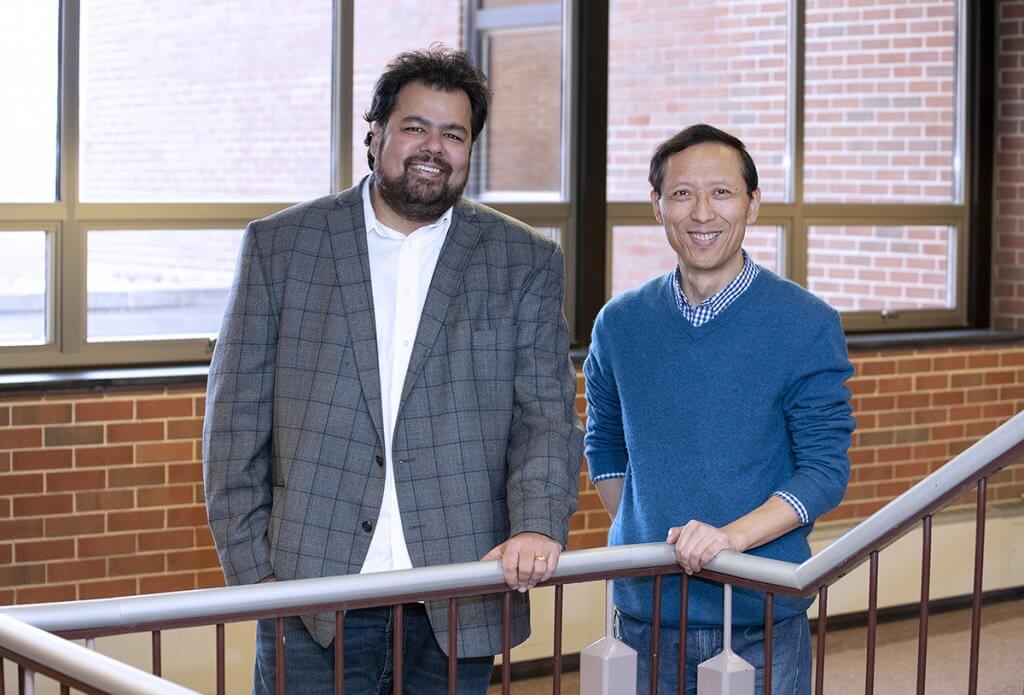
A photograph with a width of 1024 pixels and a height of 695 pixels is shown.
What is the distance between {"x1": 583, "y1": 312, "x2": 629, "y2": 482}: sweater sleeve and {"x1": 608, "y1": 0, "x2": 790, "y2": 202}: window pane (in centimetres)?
297

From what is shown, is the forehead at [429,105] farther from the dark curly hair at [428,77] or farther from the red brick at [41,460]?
the red brick at [41,460]

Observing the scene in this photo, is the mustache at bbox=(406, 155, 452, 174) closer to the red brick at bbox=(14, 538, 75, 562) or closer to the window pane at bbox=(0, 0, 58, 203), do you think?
the red brick at bbox=(14, 538, 75, 562)

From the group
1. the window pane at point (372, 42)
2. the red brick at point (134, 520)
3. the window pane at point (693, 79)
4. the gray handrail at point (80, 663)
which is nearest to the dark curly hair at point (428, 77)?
the gray handrail at point (80, 663)

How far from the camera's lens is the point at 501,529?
99.3 inches

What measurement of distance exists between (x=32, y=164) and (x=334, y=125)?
1.01 meters

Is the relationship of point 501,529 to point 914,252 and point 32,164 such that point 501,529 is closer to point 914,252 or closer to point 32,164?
point 32,164

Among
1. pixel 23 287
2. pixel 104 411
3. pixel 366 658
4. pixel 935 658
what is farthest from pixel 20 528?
pixel 935 658

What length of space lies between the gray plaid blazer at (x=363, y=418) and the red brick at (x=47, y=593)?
2.01 m

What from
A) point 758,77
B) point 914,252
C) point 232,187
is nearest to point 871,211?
point 914,252

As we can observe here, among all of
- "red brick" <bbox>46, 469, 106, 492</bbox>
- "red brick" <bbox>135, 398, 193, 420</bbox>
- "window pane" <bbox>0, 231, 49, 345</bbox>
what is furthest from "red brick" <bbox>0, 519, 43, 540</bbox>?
"window pane" <bbox>0, 231, 49, 345</bbox>

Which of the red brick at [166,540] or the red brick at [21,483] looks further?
the red brick at [166,540]

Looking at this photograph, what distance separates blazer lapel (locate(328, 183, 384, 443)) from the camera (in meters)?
2.44

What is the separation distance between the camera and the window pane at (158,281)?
15.3 ft

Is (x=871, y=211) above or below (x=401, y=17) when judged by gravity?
below
